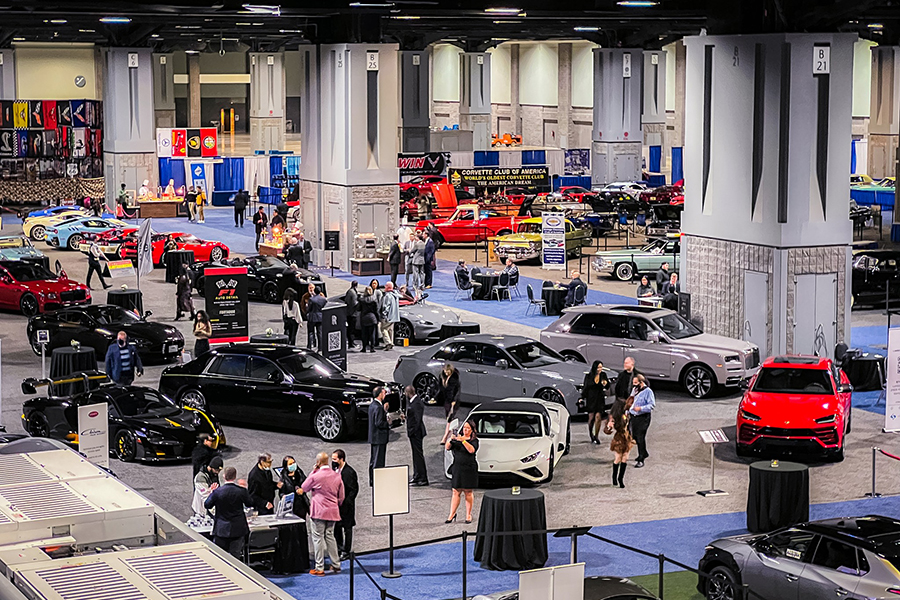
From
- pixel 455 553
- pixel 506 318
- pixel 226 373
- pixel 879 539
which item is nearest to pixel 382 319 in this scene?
pixel 506 318

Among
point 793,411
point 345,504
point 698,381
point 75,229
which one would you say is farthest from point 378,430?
point 75,229

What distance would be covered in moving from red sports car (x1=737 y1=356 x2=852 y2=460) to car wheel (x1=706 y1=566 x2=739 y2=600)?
658cm

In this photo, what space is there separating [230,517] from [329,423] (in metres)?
6.78

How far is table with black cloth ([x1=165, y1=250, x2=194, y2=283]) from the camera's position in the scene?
37.5m

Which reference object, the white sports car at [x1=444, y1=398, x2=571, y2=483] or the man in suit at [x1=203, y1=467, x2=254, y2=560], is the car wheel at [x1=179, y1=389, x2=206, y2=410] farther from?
the man in suit at [x1=203, y1=467, x2=254, y2=560]

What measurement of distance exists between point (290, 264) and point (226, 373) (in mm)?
14878

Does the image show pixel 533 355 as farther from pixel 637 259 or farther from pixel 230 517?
pixel 637 259

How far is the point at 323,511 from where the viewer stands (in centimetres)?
1616

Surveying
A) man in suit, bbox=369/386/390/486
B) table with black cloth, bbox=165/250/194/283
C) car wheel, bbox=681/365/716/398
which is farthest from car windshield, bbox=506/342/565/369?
table with black cloth, bbox=165/250/194/283

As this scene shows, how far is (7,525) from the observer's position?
9.31m

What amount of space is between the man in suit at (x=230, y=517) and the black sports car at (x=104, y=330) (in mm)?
13170

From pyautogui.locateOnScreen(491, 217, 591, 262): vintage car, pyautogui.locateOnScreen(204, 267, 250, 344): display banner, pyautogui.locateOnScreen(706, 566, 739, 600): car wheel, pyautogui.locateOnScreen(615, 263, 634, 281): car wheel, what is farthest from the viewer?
pyautogui.locateOnScreen(491, 217, 591, 262): vintage car

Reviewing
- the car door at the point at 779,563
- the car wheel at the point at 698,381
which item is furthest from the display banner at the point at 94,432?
the car wheel at the point at 698,381

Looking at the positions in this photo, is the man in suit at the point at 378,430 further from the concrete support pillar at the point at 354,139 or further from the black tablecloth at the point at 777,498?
the concrete support pillar at the point at 354,139
